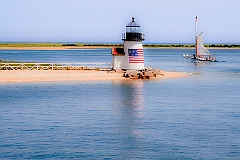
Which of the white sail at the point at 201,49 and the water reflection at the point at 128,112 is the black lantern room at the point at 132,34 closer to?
the water reflection at the point at 128,112

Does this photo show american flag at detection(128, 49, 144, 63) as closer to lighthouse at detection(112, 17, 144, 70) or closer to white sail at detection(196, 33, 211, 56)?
lighthouse at detection(112, 17, 144, 70)

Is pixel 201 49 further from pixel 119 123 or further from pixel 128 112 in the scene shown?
pixel 119 123

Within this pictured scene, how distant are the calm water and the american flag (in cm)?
1257

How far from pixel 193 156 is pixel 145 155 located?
1.91 metres

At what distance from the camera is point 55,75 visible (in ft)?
183

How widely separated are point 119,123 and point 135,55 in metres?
30.4

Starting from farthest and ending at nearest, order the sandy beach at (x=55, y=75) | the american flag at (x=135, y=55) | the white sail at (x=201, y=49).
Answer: the white sail at (x=201, y=49), the american flag at (x=135, y=55), the sandy beach at (x=55, y=75)

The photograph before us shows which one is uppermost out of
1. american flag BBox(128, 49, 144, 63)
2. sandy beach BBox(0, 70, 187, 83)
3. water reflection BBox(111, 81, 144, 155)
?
american flag BBox(128, 49, 144, 63)

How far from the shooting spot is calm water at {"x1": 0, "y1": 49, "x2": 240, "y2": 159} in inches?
835

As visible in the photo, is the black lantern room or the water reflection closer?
the water reflection

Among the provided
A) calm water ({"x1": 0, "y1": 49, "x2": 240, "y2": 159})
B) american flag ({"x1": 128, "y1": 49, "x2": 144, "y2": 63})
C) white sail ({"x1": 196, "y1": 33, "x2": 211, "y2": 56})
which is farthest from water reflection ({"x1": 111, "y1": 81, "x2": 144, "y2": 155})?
white sail ({"x1": 196, "y1": 33, "x2": 211, "y2": 56})

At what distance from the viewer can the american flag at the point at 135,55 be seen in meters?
57.2

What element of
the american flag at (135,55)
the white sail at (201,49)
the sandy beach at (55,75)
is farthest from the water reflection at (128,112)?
the white sail at (201,49)

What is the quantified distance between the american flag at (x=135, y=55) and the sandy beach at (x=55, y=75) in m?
2.16
